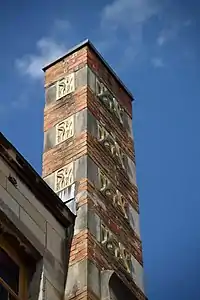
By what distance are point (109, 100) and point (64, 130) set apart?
952mm

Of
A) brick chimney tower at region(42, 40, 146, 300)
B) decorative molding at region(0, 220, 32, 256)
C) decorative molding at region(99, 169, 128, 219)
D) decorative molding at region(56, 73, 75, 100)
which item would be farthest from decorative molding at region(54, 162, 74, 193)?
decorative molding at region(0, 220, 32, 256)

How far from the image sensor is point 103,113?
12.6 metres

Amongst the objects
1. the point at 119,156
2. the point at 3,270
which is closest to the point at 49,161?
the point at 119,156

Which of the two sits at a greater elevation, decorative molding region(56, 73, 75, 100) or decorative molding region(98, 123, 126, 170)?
decorative molding region(56, 73, 75, 100)

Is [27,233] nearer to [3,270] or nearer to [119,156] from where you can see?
[3,270]

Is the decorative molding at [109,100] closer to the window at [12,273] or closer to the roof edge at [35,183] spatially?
the roof edge at [35,183]

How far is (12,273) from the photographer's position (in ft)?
32.1

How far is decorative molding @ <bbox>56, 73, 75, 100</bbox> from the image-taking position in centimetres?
1285

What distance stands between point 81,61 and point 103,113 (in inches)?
33.2

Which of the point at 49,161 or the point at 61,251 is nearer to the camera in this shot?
the point at 61,251

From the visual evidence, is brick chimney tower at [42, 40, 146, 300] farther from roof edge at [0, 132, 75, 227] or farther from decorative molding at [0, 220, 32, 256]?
decorative molding at [0, 220, 32, 256]

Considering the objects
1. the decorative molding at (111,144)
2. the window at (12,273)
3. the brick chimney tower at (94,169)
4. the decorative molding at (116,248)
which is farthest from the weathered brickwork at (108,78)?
the window at (12,273)

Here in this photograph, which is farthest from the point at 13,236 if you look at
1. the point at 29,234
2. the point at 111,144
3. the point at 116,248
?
the point at 111,144

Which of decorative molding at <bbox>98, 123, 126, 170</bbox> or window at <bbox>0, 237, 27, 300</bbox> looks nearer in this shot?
window at <bbox>0, 237, 27, 300</bbox>
